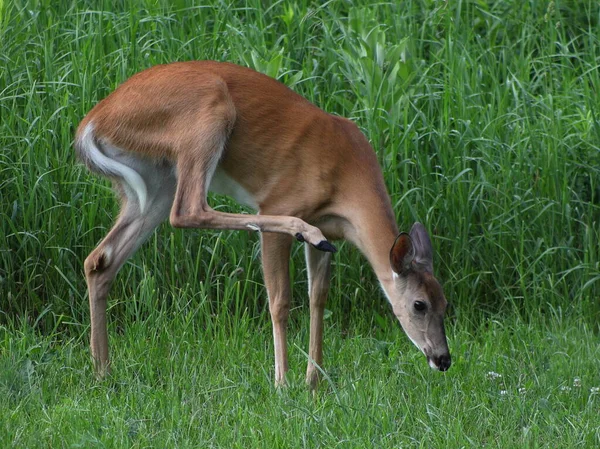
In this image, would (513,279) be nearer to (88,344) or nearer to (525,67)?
(525,67)

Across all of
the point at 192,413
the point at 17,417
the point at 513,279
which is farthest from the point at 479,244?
the point at 17,417

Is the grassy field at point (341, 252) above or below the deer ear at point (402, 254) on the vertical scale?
below

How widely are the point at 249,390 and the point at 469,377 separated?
956mm

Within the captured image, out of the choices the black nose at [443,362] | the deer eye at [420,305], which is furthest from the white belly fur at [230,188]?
the black nose at [443,362]

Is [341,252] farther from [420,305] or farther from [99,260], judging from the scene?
[99,260]

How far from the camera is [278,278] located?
5074 millimetres

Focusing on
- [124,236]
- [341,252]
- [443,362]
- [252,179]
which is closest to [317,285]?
[252,179]

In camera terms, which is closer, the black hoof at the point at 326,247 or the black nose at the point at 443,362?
the black hoof at the point at 326,247

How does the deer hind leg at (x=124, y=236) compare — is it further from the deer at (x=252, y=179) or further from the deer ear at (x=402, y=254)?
the deer ear at (x=402, y=254)

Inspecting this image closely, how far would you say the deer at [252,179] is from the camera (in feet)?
15.8

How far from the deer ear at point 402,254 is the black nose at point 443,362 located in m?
0.40

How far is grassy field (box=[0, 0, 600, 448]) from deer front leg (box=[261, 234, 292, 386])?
197mm

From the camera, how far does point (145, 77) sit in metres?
5.09

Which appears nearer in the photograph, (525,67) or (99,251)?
(99,251)
